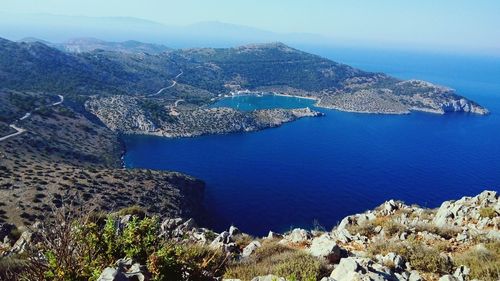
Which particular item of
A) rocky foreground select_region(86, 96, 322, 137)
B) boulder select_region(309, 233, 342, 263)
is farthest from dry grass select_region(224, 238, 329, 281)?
rocky foreground select_region(86, 96, 322, 137)

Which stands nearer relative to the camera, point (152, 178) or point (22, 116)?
point (152, 178)

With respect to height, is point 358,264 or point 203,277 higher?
point 358,264

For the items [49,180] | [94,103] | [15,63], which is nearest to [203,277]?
[49,180]

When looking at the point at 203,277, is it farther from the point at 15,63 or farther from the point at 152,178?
the point at 15,63

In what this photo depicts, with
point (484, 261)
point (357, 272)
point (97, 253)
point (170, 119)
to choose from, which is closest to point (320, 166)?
point (170, 119)

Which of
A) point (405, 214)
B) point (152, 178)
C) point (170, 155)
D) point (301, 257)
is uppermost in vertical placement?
point (301, 257)

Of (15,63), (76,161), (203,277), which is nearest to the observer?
(203,277)

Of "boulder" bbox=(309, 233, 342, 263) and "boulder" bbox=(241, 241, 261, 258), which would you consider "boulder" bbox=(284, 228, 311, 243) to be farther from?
"boulder" bbox=(309, 233, 342, 263)

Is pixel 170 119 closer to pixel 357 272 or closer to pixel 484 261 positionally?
pixel 484 261
